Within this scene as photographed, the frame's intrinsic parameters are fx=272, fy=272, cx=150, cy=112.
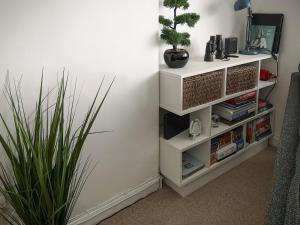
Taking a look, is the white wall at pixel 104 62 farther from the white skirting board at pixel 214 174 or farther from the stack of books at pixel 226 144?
the stack of books at pixel 226 144

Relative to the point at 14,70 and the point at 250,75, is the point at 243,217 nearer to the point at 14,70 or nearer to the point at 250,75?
the point at 250,75

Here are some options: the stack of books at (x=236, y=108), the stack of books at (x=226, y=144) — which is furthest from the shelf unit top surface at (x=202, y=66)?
the stack of books at (x=226, y=144)

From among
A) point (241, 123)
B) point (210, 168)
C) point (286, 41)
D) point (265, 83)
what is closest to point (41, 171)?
point (210, 168)

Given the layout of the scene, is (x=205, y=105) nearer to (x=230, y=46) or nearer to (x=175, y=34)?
(x=175, y=34)

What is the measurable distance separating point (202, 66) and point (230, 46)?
0.51 meters

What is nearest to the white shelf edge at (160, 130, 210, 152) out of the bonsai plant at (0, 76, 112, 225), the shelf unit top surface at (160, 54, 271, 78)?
the shelf unit top surface at (160, 54, 271, 78)

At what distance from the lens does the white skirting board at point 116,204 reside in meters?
1.60

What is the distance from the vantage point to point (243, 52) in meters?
2.19

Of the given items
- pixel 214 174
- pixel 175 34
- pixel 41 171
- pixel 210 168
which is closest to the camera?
pixel 41 171

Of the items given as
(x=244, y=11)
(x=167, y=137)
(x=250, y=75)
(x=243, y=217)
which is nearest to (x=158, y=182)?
(x=167, y=137)

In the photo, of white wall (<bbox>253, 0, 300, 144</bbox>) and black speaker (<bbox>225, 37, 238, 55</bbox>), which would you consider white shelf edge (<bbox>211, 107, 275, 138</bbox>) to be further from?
black speaker (<bbox>225, 37, 238, 55</bbox>)

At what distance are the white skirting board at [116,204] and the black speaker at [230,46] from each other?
1.11 metres

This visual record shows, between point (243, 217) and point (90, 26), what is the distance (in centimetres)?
143

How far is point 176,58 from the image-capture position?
1.67 m
